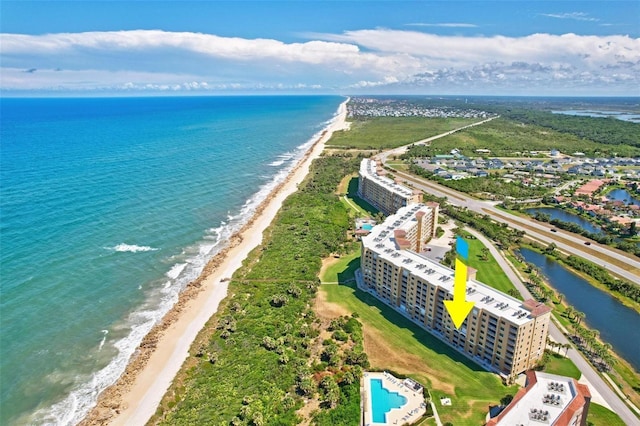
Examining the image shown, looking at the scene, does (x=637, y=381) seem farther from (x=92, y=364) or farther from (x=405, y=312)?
(x=92, y=364)

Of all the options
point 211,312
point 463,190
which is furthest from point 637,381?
point 463,190

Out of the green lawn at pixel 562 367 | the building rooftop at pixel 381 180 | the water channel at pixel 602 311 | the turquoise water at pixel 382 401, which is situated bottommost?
the water channel at pixel 602 311

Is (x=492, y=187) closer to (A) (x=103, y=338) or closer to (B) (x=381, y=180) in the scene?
(B) (x=381, y=180)

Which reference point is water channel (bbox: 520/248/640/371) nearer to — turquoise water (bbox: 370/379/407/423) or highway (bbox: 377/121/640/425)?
highway (bbox: 377/121/640/425)

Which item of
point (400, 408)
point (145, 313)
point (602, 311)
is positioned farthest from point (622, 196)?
point (145, 313)

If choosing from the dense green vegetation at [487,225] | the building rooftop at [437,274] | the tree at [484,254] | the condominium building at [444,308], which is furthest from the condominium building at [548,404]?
the dense green vegetation at [487,225]

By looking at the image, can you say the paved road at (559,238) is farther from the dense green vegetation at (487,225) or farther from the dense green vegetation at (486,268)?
the dense green vegetation at (486,268)
